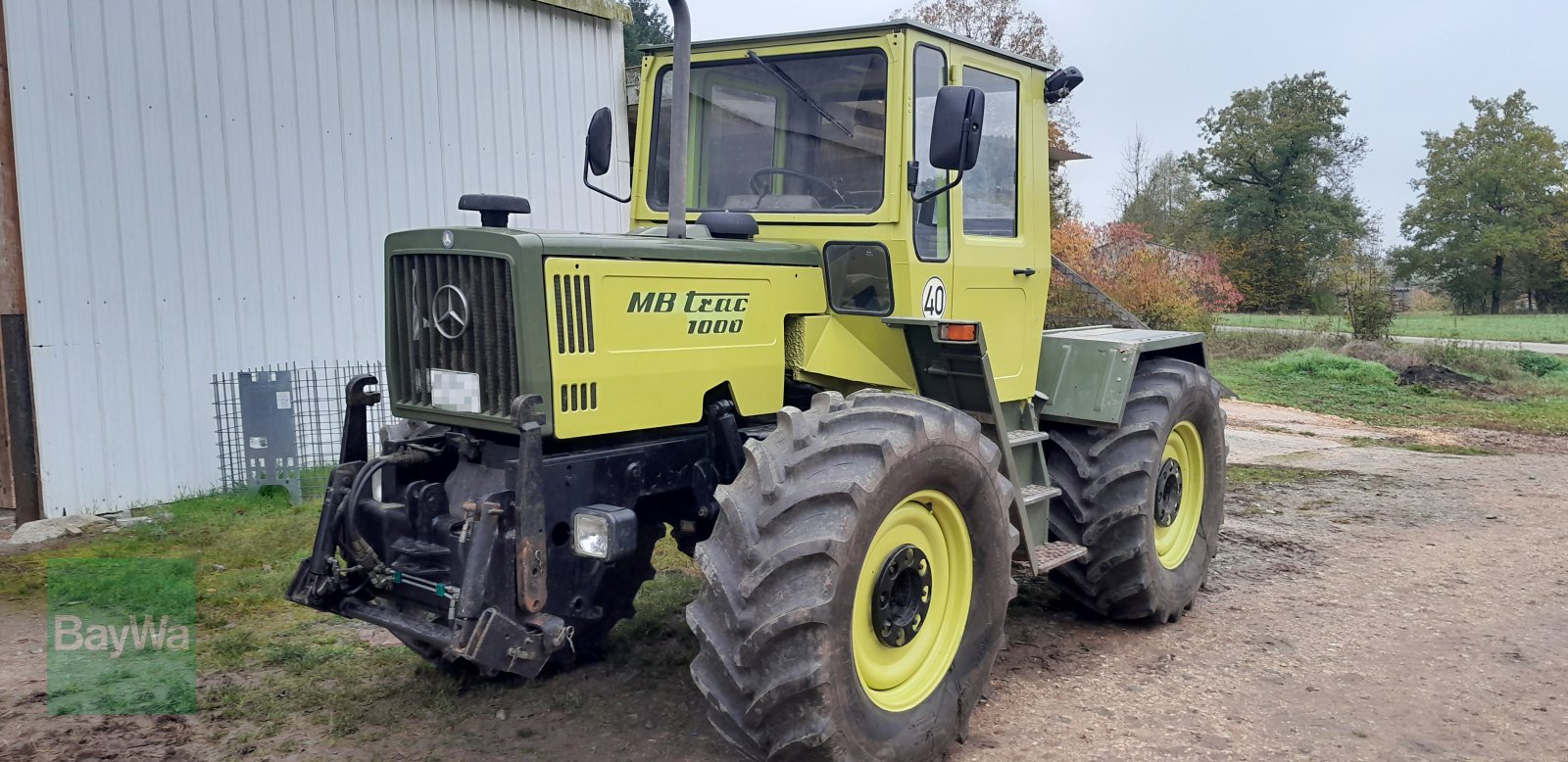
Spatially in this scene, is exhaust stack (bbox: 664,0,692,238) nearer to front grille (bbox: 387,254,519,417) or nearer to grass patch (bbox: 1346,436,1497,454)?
front grille (bbox: 387,254,519,417)

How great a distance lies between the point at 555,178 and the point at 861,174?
7099mm

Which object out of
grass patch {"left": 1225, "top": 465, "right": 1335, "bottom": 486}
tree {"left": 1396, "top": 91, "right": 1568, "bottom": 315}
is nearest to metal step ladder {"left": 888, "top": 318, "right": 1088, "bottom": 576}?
grass patch {"left": 1225, "top": 465, "right": 1335, "bottom": 486}

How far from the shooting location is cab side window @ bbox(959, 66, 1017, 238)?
5.01 meters

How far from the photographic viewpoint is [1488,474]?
10203 millimetres

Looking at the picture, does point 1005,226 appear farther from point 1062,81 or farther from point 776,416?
point 776,416

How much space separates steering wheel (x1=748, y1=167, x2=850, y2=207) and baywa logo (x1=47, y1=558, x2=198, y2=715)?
3.10 metres

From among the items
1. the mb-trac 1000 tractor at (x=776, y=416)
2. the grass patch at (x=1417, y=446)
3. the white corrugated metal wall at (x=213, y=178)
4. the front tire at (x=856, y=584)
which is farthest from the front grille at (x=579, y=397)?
the grass patch at (x=1417, y=446)

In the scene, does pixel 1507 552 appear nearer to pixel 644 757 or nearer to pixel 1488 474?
pixel 1488 474

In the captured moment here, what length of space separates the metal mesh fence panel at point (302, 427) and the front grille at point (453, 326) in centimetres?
457

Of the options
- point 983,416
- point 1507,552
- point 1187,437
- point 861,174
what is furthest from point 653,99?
point 1507,552

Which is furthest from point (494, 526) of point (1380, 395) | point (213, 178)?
point (1380, 395)

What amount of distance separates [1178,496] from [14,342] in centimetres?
754

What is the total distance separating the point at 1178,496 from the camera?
598cm

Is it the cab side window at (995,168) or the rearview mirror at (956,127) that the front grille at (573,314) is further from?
the cab side window at (995,168)
